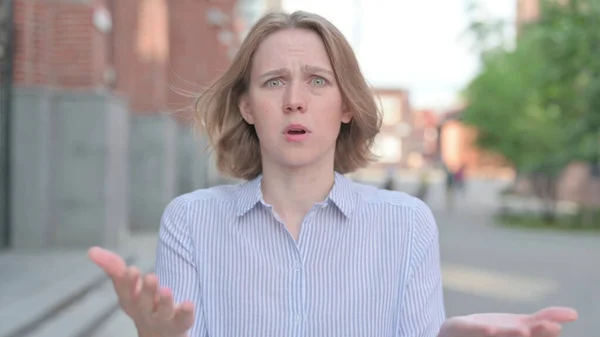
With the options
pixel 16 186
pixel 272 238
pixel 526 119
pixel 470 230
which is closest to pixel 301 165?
pixel 272 238

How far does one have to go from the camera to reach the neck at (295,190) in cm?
204

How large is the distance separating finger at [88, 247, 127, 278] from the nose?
68cm

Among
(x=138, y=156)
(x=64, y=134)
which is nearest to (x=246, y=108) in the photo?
(x=64, y=134)

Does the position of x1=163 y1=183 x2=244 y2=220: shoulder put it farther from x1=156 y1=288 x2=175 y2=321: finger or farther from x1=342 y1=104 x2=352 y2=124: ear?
x1=156 y1=288 x2=175 y2=321: finger

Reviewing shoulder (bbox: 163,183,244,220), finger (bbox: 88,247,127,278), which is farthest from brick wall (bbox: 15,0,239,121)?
finger (bbox: 88,247,127,278)

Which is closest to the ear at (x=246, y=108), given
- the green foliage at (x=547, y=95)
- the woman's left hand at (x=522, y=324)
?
the woman's left hand at (x=522, y=324)

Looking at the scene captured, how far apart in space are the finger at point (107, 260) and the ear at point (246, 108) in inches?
33.1

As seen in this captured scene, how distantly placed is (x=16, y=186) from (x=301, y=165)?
10389 mm

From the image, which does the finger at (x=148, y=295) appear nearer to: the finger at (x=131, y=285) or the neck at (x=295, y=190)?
the finger at (x=131, y=285)

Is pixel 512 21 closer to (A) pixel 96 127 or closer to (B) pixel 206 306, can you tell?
(A) pixel 96 127

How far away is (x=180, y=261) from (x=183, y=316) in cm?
49

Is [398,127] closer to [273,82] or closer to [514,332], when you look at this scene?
[273,82]

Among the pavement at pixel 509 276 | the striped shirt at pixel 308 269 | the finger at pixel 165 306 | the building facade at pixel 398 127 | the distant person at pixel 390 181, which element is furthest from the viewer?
the building facade at pixel 398 127

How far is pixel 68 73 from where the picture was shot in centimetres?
1223
